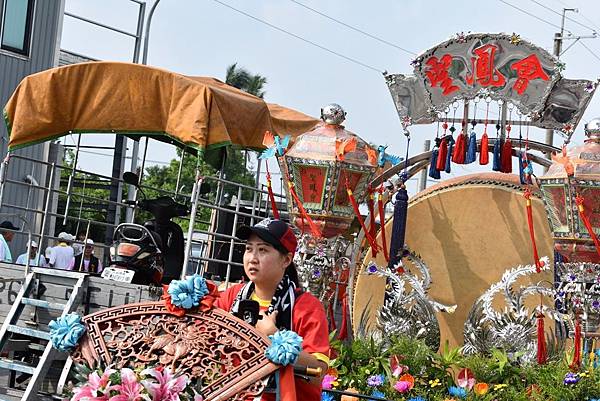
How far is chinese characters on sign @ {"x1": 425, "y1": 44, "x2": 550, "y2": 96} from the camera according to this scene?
846cm

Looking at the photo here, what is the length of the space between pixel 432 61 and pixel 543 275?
218 centimetres

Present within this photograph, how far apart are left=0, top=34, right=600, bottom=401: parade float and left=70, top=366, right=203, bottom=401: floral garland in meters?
3.07

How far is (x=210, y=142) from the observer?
850 centimetres

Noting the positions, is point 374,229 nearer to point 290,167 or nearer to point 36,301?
point 290,167

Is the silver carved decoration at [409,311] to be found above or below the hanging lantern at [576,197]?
below

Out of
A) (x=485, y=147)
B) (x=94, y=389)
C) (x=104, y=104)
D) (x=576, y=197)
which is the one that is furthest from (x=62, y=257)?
(x=94, y=389)

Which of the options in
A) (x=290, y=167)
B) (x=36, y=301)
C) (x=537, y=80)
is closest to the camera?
(x=36, y=301)

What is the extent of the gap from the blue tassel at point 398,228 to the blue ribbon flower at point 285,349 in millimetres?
5507

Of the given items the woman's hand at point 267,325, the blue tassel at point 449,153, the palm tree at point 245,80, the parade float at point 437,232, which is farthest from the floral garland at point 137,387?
the palm tree at point 245,80

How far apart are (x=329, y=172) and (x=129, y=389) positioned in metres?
5.51

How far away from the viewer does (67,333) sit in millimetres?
3914

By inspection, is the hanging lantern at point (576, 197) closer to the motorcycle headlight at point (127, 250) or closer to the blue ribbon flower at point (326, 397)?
the blue ribbon flower at point (326, 397)

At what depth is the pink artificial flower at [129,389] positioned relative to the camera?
3.53m

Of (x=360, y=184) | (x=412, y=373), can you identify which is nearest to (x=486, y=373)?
(x=412, y=373)
